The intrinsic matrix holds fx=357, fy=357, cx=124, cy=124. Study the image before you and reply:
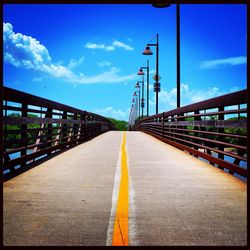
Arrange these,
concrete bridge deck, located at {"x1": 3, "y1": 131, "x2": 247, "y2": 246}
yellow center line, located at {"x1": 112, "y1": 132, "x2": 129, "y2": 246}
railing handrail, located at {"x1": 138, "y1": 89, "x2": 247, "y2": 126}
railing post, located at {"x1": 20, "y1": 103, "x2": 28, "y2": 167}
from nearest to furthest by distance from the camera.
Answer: yellow center line, located at {"x1": 112, "y1": 132, "x2": 129, "y2": 246} → concrete bridge deck, located at {"x1": 3, "y1": 131, "x2": 247, "y2": 246} → railing handrail, located at {"x1": 138, "y1": 89, "x2": 247, "y2": 126} → railing post, located at {"x1": 20, "y1": 103, "x2": 28, "y2": 167}

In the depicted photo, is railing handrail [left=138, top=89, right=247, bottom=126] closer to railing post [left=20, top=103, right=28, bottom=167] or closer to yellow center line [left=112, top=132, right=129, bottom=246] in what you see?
yellow center line [left=112, top=132, right=129, bottom=246]

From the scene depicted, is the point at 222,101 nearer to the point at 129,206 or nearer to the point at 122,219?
the point at 129,206

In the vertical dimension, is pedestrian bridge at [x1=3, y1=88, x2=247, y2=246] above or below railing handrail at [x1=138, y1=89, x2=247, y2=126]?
below

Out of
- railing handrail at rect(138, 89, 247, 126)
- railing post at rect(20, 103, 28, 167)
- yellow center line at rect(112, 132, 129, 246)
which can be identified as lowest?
yellow center line at rect(112, 132, 129, 246)

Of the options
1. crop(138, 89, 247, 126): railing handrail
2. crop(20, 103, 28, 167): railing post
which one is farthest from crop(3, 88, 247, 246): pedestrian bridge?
crop(138, 89, 247, 126): railing handrail

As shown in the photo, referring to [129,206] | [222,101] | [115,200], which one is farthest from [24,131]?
[222,101]

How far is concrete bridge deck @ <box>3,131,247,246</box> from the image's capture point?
3.80 m

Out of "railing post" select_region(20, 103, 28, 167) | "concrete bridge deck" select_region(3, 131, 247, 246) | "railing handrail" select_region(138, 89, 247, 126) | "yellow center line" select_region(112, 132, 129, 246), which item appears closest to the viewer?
"yellow center line" select_region(112, 132, 129, 246)

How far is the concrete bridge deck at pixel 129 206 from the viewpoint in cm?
380

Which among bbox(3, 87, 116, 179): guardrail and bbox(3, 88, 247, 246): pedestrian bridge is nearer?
bbox(3, 88, 247, 246): pedestrian bridge

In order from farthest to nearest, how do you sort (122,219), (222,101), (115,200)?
(222,101) → (115,200) → (122,219)

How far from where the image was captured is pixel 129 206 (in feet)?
16.5

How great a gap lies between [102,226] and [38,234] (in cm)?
73

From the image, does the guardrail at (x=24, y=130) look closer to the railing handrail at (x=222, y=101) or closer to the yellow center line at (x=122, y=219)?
the yellow center line at (x=122, y=219)
